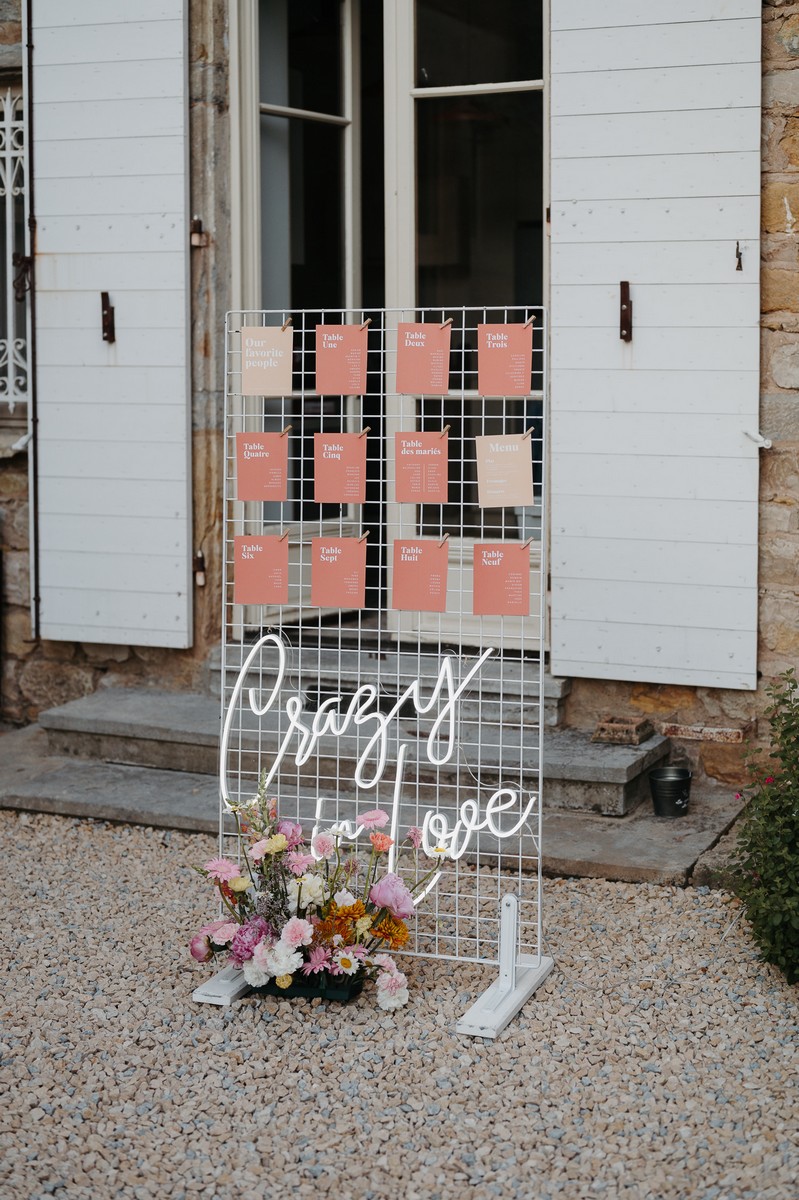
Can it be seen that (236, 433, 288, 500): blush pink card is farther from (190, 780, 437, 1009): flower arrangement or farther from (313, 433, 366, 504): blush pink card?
(190, 780, 437, 1009): flower arrangement

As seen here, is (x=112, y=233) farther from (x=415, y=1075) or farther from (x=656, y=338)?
(x=415, y=1075)

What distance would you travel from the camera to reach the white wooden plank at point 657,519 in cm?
466

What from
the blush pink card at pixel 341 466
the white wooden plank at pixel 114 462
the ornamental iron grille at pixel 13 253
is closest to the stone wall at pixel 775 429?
the blush pink card at pixel 341 466

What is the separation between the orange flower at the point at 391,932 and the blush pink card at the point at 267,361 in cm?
130

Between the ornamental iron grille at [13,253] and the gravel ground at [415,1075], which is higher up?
the ornamental iron grille at [13,253]

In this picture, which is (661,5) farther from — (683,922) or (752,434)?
(683,922)

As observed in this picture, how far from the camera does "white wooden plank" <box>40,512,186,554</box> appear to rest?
214 inches

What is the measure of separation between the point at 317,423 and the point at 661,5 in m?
2.04

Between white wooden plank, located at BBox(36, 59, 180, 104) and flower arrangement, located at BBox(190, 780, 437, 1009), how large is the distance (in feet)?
10.1

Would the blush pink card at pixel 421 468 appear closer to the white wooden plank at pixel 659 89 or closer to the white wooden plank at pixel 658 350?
the white wooden plank at pixel 658 350

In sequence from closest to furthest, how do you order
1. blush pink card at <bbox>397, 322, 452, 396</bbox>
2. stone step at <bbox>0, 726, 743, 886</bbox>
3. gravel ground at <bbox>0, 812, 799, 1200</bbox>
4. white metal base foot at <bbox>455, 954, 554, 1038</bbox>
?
1. gravel ground at <bbox>0, 812, 799, 1200</bbox>
2. white metal base foot at <bbox>455, 954, 554, 1038</bbox>
3. blush pink card at <bbox>397, 322, 452, 396</bbox>
4. stone step at <bbox>0, 726, 743, 886</bbox>

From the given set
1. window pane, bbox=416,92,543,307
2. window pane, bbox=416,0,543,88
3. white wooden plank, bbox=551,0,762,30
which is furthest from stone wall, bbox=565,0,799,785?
window pane, bbox=416,92,543,307

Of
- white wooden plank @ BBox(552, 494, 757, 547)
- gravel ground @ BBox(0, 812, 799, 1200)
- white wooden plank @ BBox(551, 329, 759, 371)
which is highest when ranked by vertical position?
white wooden plank @ BBox(551, 329, 759, 371)

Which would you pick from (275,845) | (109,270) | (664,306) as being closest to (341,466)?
(275,845)
